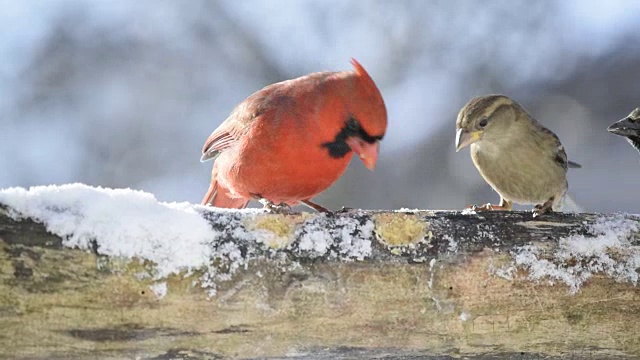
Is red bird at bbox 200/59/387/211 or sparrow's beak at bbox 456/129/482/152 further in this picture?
sparrow's beak at bbox 456/129/482/152

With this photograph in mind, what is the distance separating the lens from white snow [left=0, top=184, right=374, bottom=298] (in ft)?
7.05

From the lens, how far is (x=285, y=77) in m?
4.75

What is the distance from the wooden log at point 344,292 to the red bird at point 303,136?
424mm

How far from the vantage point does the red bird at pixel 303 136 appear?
9.04 ft

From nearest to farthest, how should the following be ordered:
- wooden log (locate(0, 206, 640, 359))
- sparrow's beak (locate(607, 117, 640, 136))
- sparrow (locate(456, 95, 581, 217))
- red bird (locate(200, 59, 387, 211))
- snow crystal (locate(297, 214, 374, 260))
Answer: wooden log (locate(0, 206, 640, 359)), snow crystal (locate(297, 214, 374, 260)), red bird (locate(200, 59, 387, 211)), sparrow (locate(456, 95, 581, 217)), sparrow's beak (locate(607, 117, 640, 136))

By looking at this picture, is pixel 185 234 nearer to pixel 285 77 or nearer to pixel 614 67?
pixel 285 77

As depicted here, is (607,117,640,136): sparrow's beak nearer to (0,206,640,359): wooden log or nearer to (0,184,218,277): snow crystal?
(0,206,640,359): wooden log

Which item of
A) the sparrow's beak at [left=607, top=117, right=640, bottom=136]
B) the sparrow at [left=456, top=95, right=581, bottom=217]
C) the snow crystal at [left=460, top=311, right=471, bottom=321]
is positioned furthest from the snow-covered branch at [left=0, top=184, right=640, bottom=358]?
the sparrow's beak at [left=607, top=117, right=640, bottom=136]

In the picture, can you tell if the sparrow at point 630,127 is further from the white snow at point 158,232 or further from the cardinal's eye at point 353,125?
the white snow at point 158,232

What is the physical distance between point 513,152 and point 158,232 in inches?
71.9

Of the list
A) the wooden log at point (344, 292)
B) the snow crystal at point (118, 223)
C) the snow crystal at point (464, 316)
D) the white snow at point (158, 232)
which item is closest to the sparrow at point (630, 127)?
the wooden log at point (344, 292)

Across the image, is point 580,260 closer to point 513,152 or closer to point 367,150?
point 367,150

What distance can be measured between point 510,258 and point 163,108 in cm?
296

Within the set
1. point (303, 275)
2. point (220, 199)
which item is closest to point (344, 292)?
point (303, 275)
